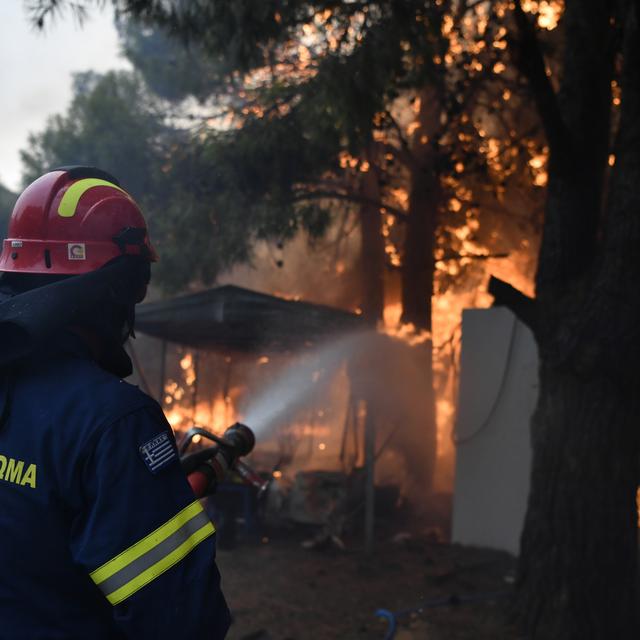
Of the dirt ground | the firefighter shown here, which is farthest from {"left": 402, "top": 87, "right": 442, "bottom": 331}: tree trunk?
the firefighter

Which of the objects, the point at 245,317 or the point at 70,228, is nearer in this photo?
the point at 70,228

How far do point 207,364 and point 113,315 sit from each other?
1548 cm

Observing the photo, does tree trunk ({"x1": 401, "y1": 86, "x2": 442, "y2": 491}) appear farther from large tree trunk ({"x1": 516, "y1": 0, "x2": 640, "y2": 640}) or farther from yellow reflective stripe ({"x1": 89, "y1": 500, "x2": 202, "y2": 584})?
yellow reflective stripe ({"x1": 89, "y1": 500, "x2": 202, "y2": 584})

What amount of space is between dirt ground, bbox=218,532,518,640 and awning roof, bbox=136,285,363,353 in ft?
8.04

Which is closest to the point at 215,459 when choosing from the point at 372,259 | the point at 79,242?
the point at 79,242

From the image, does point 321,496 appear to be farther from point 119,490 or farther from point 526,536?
point 119,490

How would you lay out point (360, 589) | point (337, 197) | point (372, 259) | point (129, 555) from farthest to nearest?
point (372, 259)
point (337, 197)
point (360, 589)
point (129, 555)

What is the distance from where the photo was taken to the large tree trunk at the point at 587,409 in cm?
→ 496

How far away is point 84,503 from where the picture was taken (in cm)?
150

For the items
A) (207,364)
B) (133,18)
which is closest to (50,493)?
(133,18)

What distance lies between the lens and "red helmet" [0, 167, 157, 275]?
1.89 metres

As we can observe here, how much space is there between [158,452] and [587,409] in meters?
4.15

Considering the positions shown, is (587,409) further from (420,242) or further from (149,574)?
(420,242)

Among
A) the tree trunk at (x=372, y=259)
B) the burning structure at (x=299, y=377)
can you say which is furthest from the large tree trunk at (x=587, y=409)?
the tree trunk at (x=372, y=259)
